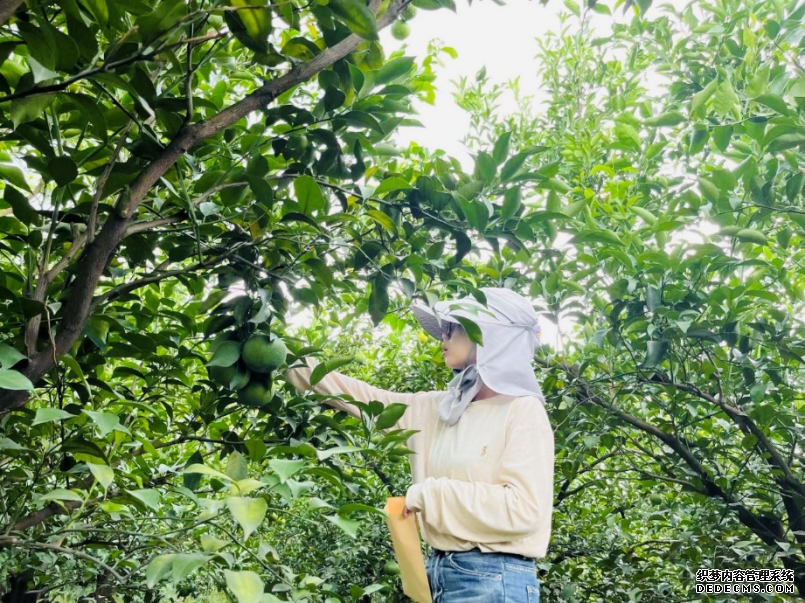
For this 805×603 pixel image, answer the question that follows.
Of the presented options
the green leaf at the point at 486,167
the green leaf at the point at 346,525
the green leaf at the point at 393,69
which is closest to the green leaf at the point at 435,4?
the green leaf at the point at 393,69

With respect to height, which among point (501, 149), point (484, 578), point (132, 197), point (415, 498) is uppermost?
point (501, 149)

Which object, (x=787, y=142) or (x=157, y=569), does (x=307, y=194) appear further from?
(x=787, y=142)

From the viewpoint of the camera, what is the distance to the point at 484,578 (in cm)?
132

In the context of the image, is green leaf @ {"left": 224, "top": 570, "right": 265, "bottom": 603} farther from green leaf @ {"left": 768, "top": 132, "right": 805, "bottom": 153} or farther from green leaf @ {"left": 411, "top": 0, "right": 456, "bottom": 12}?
green leaf @ {"left": 768, "top": 132, "right": 805, "bottom": 153}

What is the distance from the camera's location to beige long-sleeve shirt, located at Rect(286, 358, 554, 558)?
129 cm

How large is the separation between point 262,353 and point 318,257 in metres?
0.21

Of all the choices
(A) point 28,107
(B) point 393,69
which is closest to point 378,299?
(B) point 393,69

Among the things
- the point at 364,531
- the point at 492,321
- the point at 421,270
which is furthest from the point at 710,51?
the point at 364,531

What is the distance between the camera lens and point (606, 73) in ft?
7.55

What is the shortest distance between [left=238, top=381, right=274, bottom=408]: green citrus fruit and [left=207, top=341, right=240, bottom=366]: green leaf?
6cm

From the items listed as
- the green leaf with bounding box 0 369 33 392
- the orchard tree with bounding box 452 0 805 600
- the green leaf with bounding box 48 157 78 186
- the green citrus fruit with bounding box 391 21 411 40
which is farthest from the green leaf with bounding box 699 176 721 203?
the green leaf with bounding box 0 369 33 392

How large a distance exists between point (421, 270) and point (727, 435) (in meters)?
1.52

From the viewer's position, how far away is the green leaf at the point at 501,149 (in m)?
1.06

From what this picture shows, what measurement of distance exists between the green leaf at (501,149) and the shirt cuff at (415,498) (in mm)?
646
